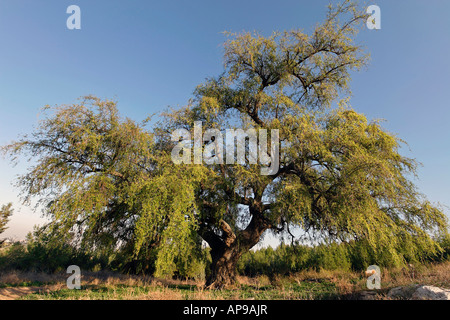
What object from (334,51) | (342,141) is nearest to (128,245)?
(342,141)

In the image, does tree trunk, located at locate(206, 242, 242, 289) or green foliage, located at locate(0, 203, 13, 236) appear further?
Answer: green foliage, located at locate(0, 203, 13, 236)

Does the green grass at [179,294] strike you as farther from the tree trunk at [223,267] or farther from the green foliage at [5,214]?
the green foliage at [5,214]

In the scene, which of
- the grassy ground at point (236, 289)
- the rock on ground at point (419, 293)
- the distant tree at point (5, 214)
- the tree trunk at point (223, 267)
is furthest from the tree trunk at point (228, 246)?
the distant tree at point (5, 214)

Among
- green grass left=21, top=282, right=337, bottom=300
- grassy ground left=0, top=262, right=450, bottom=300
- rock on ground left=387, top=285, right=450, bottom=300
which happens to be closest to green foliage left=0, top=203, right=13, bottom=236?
grassy ground left=0, top=262, right=450, bottom=300

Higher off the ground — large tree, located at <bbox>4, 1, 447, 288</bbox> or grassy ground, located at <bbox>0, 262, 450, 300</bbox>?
large tree, located at <bbox>4, 1, 447, 288</bbox>

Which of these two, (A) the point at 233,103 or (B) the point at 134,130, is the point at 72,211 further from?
(A) the point at 233,103

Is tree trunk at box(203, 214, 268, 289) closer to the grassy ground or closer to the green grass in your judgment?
the grassy ground

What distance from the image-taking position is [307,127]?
35.8ft

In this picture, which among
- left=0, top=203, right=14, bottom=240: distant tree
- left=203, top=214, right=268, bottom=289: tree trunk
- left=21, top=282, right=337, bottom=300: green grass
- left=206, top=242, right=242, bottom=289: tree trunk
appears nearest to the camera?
left=21, top=282, right=337, bottom=300: green grass

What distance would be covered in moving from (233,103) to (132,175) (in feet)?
23.6

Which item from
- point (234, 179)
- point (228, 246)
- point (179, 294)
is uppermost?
point (234, 179)

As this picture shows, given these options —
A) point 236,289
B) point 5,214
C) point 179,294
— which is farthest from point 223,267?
point 5,214

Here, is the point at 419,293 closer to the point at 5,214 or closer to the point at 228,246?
the point at 228,246

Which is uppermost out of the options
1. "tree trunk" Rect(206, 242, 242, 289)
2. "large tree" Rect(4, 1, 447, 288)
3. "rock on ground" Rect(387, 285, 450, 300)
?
"large tree" Rect(4, 1, 447, 288)
